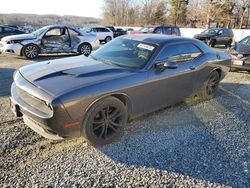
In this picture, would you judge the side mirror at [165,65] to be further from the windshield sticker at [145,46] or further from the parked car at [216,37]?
the parked car at [216,37]

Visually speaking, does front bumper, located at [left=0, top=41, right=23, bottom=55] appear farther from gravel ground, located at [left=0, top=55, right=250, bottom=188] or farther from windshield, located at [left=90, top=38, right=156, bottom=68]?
windshield, located at [left=90, top=38, right=156, bottom=68]

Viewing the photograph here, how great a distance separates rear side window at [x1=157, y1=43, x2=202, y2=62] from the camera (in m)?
4.37

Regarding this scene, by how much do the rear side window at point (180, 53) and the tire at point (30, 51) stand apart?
308 inches

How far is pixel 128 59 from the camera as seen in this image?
4.21 m

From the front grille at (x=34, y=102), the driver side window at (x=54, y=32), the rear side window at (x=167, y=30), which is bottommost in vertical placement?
the front grille at (x=34, y=102)

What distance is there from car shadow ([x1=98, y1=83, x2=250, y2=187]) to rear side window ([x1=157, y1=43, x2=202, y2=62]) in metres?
1.02

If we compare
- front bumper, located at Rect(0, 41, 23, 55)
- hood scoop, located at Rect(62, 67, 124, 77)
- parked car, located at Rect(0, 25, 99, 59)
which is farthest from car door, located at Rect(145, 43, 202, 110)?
front bumper, located at Rect(0, 41, 23, 55)

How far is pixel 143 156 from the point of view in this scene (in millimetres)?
3369

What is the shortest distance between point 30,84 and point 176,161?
85.5 inches

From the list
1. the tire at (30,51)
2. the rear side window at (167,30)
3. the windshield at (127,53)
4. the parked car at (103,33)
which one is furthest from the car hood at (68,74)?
the parked car at (103,33)

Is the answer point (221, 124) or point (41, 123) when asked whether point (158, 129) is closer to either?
point (221, 124)

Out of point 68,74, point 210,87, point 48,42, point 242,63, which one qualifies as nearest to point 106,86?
point 68,74

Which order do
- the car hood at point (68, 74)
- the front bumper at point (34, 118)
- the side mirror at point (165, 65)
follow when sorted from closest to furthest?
the front bumper at point (34, 118)
the car hood at point (68, 74)
the side mirror at point (165, 65)

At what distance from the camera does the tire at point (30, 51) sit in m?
10.7
